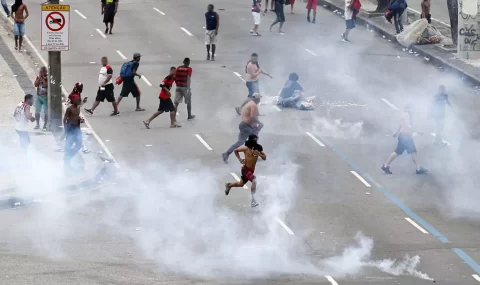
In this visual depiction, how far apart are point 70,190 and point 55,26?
14.9 ft

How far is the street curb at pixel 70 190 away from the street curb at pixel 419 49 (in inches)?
524

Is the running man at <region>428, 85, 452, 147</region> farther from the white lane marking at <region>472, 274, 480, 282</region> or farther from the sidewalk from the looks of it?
the white lane marking at <region>472, 274, 480, 282</region>

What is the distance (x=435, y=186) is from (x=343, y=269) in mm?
5829

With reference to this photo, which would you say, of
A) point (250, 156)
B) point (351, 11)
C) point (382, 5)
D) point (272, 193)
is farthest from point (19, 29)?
point (250, 156)

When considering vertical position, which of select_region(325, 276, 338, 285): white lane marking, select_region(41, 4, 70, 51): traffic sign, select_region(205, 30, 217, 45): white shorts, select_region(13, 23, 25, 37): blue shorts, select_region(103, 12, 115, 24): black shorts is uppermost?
select_region(41, 4, 70, 51): traffic sign

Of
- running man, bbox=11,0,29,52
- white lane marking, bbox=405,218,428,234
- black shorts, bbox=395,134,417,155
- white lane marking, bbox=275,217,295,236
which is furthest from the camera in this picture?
running man, bbox=11,0,29,52

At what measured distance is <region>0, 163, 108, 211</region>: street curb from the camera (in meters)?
20.3

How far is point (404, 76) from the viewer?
33094mm

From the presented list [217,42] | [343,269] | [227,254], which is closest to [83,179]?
[227,254]

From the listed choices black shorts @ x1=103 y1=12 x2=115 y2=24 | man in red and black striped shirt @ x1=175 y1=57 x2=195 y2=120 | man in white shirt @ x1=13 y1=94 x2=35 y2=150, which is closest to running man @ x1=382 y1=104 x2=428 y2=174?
man in red and black striped shirt @ x1=175 y1=57 x2=195 y2=120

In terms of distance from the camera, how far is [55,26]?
24531mm

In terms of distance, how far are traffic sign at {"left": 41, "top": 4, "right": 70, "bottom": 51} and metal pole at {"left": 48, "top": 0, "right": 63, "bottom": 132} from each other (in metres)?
0.63

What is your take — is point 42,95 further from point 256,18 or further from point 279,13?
point 279,13

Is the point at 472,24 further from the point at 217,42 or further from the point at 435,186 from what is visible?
the point at 435,186
